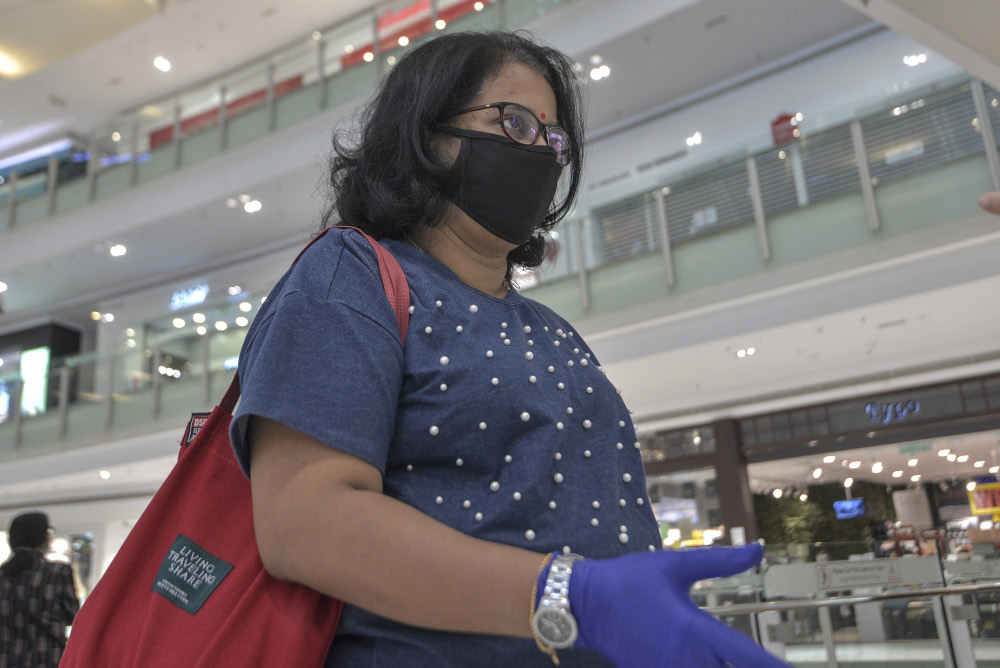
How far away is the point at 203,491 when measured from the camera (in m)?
0.85

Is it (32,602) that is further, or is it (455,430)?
(32,602)

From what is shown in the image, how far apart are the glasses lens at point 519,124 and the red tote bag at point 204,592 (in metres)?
0.31

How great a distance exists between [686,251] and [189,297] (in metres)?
10.8

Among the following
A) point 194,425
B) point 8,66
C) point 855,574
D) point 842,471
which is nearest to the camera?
point 194,425

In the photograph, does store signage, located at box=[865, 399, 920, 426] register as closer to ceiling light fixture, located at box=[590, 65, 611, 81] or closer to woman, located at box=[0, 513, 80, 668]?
ceiling light fixture, located at box=[590, 65, 611, 81]

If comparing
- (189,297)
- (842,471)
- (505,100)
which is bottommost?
(505,100)

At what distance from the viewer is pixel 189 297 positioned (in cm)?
1580

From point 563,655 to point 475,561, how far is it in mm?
188

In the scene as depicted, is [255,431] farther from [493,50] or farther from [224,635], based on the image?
[493,50]

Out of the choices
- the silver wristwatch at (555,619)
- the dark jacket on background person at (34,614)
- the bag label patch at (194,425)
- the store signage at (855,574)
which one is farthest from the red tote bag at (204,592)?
the store signage at (855,574)

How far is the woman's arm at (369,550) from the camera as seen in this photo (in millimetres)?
662

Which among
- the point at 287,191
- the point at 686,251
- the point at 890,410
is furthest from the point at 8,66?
the point at 890,410

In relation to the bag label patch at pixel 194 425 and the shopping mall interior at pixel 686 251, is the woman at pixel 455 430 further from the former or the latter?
the shopping mall interior at pixel 686 251

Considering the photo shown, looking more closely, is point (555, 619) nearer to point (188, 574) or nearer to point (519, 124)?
point (188, 574)
